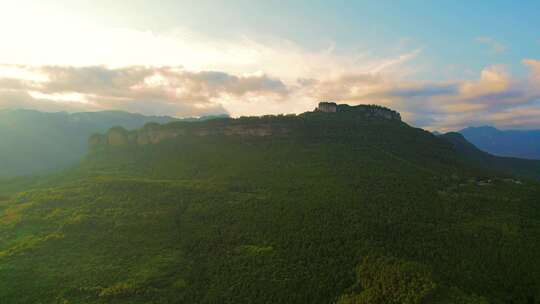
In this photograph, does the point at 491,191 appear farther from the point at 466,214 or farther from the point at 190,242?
the point at 190,242

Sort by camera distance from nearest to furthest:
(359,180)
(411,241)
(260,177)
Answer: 1. (411,241)
2. (359,180)
3. (260,177)

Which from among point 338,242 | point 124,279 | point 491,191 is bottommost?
point 124,279

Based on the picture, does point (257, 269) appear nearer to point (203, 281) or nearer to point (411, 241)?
point (203, 281)

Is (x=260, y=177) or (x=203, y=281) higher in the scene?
(x=260, y=177)

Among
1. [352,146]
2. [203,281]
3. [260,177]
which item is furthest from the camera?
[352,146]

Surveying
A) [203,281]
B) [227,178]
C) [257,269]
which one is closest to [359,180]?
[227,178]

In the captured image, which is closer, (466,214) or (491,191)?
(466,214)
